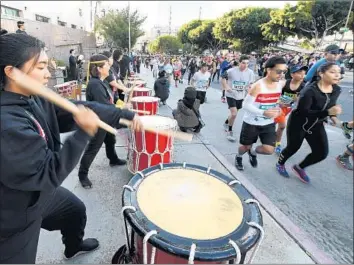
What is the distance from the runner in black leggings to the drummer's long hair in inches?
114

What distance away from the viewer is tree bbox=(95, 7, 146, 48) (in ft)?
102

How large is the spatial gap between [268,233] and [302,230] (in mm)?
353

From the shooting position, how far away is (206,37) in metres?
49.5

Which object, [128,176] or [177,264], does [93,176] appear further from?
[177,264]

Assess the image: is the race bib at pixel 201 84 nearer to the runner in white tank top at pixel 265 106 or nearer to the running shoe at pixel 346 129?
the running shoe at pixel 346 129

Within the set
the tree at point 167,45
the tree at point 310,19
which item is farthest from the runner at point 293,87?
the tree at point 167,45

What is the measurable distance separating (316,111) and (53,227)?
115 inches

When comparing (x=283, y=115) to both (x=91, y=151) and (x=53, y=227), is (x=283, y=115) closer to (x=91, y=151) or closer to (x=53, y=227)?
(x=91, y=151)

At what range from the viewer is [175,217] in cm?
135

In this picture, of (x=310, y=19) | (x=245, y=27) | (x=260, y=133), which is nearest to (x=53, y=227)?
(x=260, y=133)

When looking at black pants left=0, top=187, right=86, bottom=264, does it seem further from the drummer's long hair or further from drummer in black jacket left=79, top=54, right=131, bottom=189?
drummer in black jacket left=79, top=54, right=131, bottom=189

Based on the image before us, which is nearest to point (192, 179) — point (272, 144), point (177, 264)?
point (177, 264)

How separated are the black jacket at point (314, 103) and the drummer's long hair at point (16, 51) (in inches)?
114

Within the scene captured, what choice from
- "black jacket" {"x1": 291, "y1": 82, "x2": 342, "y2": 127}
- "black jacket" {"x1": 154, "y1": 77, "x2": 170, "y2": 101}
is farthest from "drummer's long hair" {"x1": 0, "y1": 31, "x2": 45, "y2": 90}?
"black jacket" {"x1": 154, "y1": 77, "x2": 170, "y2": 101}
